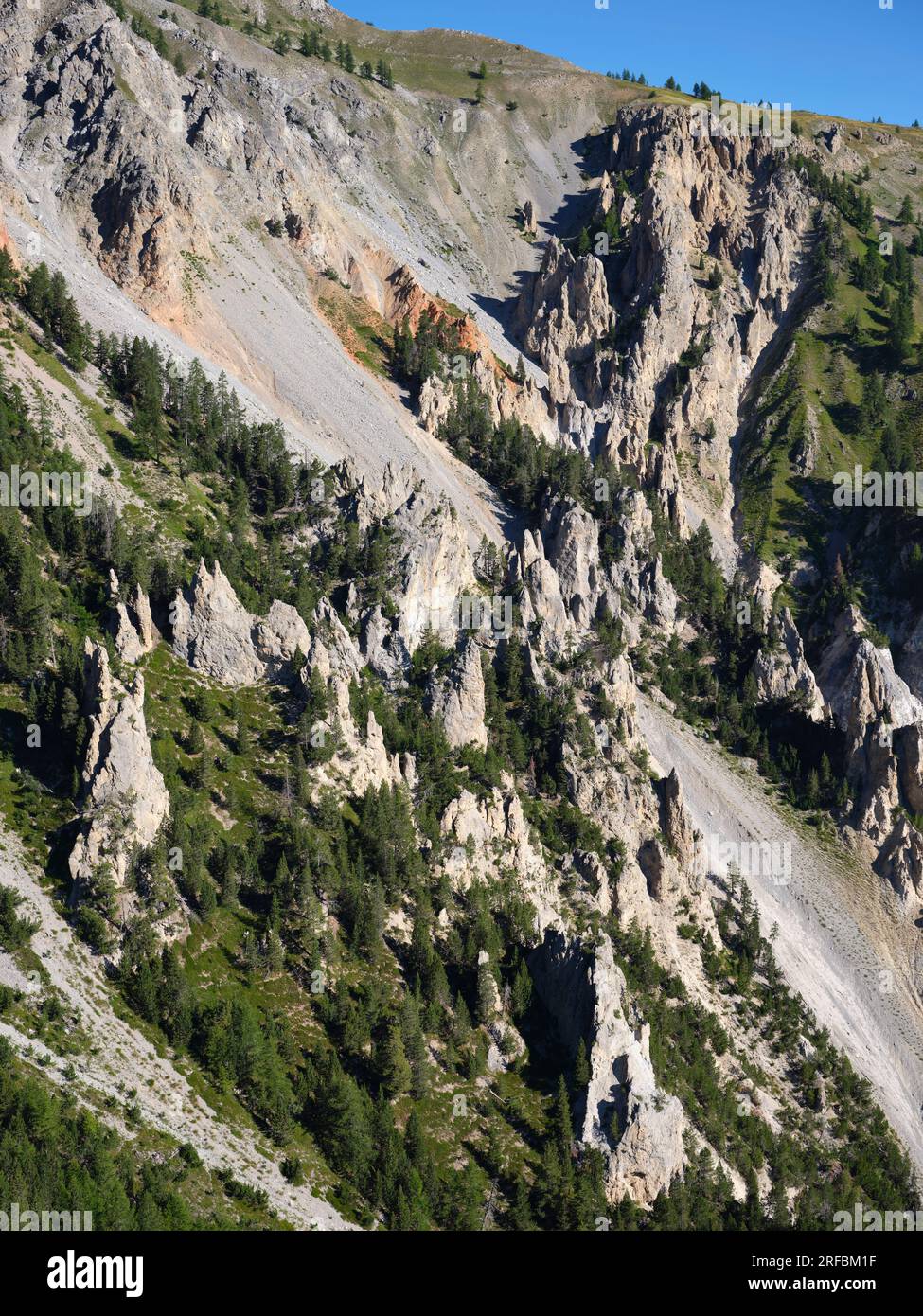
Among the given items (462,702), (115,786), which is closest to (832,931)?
(462,702)

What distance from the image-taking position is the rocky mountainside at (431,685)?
77500 mm

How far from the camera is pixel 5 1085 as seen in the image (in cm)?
6128

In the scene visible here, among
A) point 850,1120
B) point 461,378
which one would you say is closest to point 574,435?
point 461,378

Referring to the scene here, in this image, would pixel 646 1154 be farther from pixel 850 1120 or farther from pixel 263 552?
pixel 263 552

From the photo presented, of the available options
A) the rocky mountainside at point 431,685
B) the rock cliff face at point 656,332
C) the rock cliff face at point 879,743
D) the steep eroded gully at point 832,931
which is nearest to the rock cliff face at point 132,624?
the rocky mountainside at point 431,685

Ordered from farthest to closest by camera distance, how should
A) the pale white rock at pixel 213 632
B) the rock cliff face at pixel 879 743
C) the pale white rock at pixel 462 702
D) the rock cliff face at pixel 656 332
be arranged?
1. the rock cliff face at pixel 656 332
2. the rock cliff face at pixel 879 743
3. the pale white rock at pixel 462 702
4. the pale white rock at pixel 213 632

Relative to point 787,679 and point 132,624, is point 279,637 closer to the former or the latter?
point 132,624

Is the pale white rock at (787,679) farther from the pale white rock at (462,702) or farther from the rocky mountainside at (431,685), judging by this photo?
the pale white rock at (462,702)

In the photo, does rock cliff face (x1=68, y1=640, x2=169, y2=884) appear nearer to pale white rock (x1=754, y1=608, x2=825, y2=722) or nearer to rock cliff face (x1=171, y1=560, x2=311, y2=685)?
rock cliff face (x1=171, y1=560, x2=311, y2=685)

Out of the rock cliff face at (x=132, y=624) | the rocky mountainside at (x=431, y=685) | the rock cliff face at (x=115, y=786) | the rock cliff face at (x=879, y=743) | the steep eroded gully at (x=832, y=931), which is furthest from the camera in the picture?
the rock cliff face at (x=879, y=743)

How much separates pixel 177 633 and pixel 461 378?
75751 mm

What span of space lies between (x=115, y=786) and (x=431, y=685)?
39.3 metres

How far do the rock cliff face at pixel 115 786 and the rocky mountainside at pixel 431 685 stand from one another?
1.09 feet

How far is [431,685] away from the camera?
11288 cm
